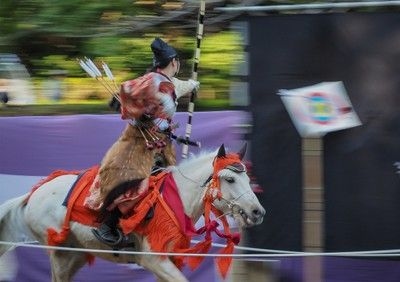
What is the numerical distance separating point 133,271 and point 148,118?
171 centimetres

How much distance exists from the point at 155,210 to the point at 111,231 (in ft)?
1.31

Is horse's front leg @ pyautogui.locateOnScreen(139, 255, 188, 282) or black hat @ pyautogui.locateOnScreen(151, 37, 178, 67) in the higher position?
black hat @ pyautogui.locateOnScreen(151, 37, 178, 67)

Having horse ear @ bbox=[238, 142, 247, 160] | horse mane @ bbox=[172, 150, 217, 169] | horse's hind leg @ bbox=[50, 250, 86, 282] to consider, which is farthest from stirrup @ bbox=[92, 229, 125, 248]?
horse ear @ bbox=[238, 142, 247, 160]

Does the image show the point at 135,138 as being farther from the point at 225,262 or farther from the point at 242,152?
the point at 225,262

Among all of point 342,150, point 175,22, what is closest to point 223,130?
point 342,150

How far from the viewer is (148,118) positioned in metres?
6.15

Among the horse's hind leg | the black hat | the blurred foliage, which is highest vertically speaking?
the blurred foliage

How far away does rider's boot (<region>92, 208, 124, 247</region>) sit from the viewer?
6.17 metres

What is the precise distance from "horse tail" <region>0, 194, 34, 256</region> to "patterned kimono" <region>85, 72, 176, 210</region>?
0.87 m

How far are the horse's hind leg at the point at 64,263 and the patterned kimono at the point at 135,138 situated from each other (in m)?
0.64

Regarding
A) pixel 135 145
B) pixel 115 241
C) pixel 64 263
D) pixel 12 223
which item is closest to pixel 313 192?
pixel 135 145

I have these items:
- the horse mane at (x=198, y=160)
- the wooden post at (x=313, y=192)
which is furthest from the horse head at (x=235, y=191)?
the wooden post at (x=313, y=192)

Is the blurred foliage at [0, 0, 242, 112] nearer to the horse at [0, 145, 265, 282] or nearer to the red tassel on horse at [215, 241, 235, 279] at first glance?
the horse at [0, 145, 265, 282]

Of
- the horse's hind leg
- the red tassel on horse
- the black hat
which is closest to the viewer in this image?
the red tassel on horse
